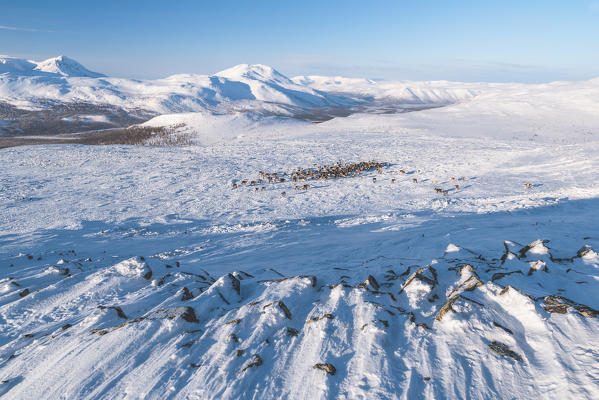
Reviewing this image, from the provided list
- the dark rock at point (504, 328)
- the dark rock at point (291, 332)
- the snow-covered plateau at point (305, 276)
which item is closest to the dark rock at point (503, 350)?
the snow-covered plateau at point (305, 276)

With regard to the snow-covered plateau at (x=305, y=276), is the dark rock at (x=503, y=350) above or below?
above

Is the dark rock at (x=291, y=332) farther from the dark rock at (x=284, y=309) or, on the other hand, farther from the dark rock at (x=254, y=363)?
the dark rock at (x=254, y=363)

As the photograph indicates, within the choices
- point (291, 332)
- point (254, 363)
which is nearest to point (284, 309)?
point (291, 332)

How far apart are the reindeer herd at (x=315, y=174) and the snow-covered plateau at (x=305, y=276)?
171 millimetres

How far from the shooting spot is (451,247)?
7.06 metres

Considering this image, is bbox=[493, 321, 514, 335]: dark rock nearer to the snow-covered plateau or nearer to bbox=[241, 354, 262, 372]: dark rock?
the snow-covered plateau

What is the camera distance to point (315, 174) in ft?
62.0

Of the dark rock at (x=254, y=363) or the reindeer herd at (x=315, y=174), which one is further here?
the reindeer herd at (x=315, y=174)

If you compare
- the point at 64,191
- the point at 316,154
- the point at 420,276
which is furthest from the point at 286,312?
the point at 316,154

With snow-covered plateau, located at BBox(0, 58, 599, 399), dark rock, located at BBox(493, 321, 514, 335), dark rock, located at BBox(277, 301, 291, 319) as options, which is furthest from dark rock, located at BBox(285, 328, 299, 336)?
dark rock, located at BBox(493, 321, 514, 335)

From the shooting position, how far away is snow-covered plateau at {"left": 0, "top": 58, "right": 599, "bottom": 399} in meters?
3.11

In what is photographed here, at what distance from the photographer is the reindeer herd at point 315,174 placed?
17120 mm

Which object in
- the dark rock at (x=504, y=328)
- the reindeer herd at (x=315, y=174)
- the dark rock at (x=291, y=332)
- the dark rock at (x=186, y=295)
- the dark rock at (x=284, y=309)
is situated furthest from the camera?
the reindeer herd at (x=315, y=174)

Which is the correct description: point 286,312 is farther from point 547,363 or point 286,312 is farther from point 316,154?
point 316,154
